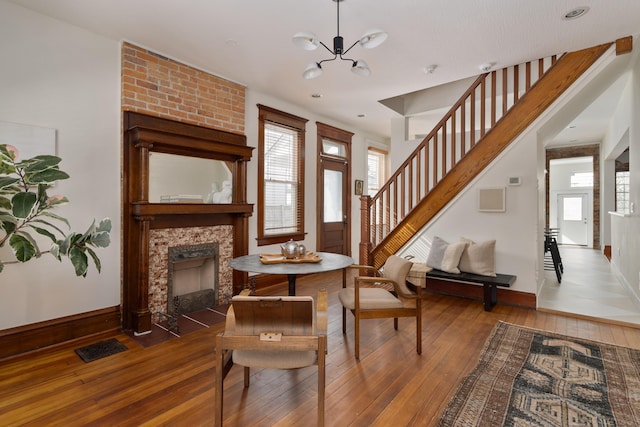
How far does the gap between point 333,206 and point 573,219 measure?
8.52m

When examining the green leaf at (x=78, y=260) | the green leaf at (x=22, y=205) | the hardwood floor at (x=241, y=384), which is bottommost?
the hardwood floor at (x=241, y=384)

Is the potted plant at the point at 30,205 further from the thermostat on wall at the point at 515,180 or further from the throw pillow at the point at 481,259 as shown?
the thermostat on wall at the point at 515,180

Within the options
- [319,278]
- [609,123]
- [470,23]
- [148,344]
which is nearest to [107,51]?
[148,344]

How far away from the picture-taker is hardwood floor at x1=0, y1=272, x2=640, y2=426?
6.31ft

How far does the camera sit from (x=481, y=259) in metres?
4.01

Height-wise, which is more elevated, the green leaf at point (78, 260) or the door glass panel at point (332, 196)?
the door glass panel at point (332, 196)

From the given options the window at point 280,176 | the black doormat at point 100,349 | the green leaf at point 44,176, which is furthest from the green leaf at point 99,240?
the window at point 280,176

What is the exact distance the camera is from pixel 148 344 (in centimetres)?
293

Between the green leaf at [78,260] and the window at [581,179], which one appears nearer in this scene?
the green leaf at [78,260]

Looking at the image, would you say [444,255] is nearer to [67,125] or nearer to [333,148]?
[333,148]

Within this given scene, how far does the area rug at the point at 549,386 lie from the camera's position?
1882 millimetres

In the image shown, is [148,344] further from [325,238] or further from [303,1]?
[325,238]

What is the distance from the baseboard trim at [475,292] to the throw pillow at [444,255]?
0.40m

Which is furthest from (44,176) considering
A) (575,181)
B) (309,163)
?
(575,181)
